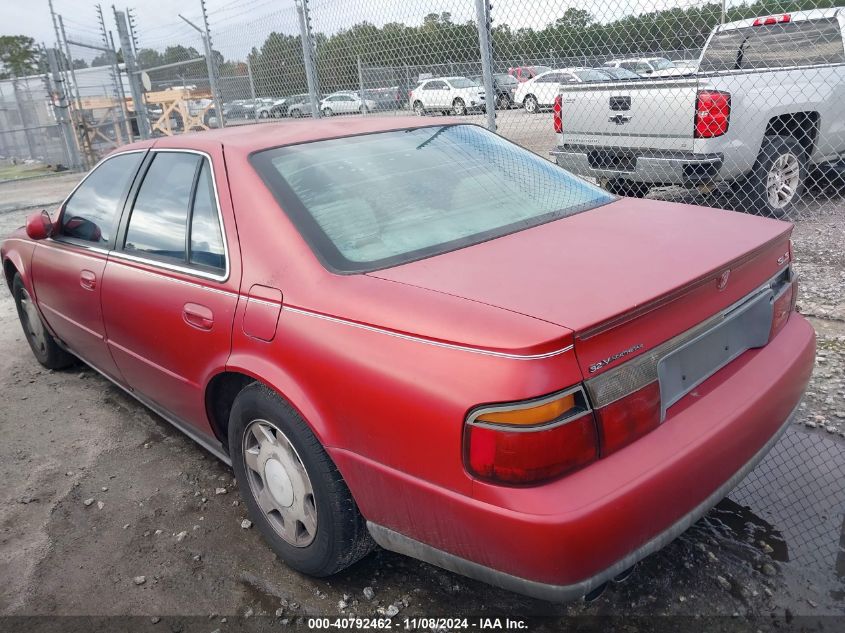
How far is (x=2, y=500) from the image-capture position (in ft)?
10.2

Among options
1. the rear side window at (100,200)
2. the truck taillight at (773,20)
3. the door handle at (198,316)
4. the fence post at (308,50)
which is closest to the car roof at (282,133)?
the rear side window at (100,200)

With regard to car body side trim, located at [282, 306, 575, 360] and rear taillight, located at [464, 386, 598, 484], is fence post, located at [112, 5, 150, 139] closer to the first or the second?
car body side trim, located at [282, 306, 575, 360]

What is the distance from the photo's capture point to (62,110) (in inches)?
596

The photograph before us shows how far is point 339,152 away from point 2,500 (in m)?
2.27

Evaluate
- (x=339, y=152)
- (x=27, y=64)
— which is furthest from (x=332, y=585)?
(x=27, y=64)

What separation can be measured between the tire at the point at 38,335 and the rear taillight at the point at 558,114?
485cm

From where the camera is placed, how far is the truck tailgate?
5562 millimetres

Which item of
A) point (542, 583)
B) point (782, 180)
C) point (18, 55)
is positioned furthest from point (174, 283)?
point (18, 55)

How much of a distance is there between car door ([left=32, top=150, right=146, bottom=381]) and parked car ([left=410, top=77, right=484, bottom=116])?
4250mm

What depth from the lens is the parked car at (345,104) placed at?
8328mm

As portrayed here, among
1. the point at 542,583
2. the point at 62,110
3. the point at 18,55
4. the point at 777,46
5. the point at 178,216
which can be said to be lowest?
the point at 542,583

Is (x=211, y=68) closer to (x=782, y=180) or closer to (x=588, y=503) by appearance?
(x=782, y=180)

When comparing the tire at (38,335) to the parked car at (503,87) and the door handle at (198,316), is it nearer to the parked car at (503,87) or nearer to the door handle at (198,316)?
the door handle at (198,316)

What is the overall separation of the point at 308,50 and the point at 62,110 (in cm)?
1023
